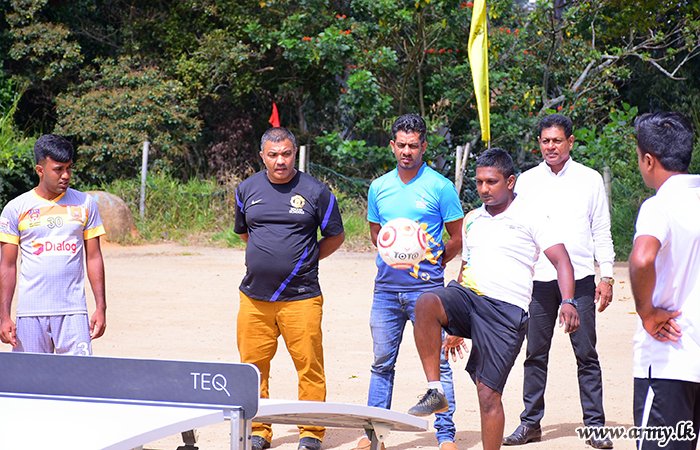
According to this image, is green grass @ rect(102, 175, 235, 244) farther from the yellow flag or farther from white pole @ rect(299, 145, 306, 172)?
the yellow flag

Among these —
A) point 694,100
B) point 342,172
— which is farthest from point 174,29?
point 694,100

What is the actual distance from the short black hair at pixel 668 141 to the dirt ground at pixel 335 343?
2642mm

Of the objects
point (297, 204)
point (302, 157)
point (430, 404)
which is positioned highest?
point (302, 157)

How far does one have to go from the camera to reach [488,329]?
402 centimetres

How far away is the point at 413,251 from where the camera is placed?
4738 millimetres

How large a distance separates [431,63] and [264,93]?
232 inches

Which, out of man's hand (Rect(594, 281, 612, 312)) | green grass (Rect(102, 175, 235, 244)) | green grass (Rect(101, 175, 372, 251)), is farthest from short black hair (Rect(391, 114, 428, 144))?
green grass (Rect(102, 175, 235, 244))

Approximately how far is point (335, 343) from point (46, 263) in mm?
4475

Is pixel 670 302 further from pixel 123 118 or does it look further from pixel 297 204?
pixel 123 118

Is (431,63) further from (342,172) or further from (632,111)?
(632,111)

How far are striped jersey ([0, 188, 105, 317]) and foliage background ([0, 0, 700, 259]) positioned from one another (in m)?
13.3

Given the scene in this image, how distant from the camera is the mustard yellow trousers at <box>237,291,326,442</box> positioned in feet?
16.1

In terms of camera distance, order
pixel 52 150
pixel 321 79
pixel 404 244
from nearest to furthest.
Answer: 1. pixel 52 150
2. pixel 404 244
3. pixel 321 79

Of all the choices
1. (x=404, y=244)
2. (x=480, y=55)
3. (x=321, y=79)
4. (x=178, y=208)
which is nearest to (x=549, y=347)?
(x=404, y=244)
